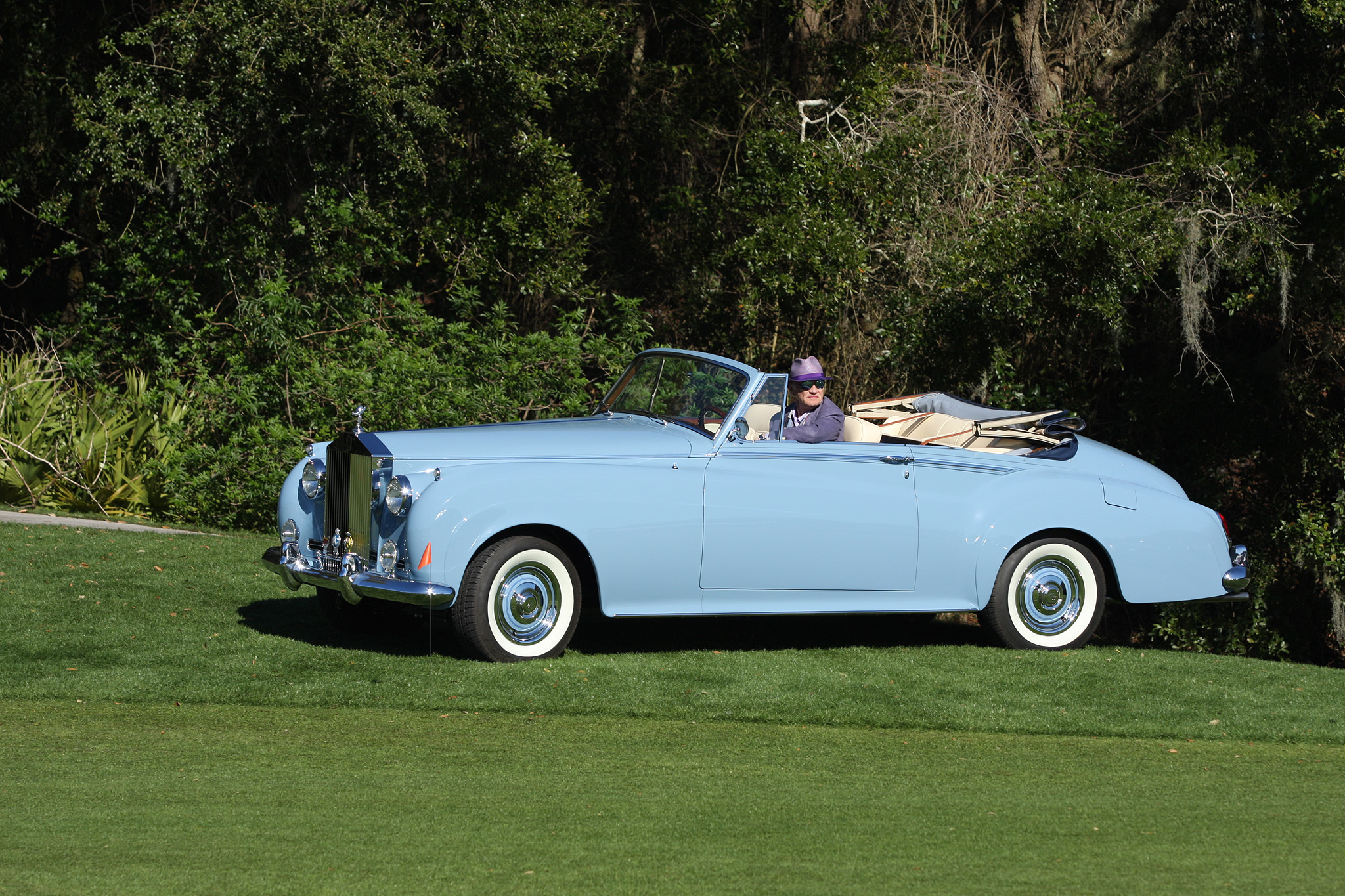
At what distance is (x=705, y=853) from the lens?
4.45 m

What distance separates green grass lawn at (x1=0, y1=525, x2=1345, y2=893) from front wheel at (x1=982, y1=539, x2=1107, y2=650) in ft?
0.77

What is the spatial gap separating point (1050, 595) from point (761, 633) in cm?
179

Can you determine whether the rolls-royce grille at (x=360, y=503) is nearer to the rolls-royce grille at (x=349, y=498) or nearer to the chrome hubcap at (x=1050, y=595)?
the rolls-royce grille at (x=349, y=498)

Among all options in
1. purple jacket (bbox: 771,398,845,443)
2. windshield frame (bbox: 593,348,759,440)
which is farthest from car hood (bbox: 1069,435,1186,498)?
windshield frame (bbox: 593,348,759,440)

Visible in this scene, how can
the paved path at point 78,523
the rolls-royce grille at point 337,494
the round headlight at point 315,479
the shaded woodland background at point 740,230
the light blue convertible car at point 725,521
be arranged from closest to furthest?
the light blue convertible car at point 725,521 < the rolls-royce grille at point 337,494 < the round headlight at point 315,479 < the paved path at point 78,523 < the shaded woodland background at point 740,230

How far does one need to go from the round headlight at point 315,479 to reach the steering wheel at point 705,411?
7.00ft

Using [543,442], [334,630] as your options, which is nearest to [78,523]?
[334,630]

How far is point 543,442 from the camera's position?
7332mm

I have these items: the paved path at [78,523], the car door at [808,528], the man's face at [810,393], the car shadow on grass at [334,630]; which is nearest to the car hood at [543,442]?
the car door at [808,528]

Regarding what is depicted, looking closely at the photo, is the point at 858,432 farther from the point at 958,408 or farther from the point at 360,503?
the point at 360,503

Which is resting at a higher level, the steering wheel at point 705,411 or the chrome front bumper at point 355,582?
the steering wheel at point 705,411

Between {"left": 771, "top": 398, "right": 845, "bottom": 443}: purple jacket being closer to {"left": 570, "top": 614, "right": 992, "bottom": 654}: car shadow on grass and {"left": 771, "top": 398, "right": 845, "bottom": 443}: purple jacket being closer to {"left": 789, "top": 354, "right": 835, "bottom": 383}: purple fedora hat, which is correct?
{"left": 789, "top": 354, "right": 835, "bottom": 383}: purple fedora hat

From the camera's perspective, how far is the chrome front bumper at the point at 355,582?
6758 mm

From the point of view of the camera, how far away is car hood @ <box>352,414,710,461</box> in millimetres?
7113
